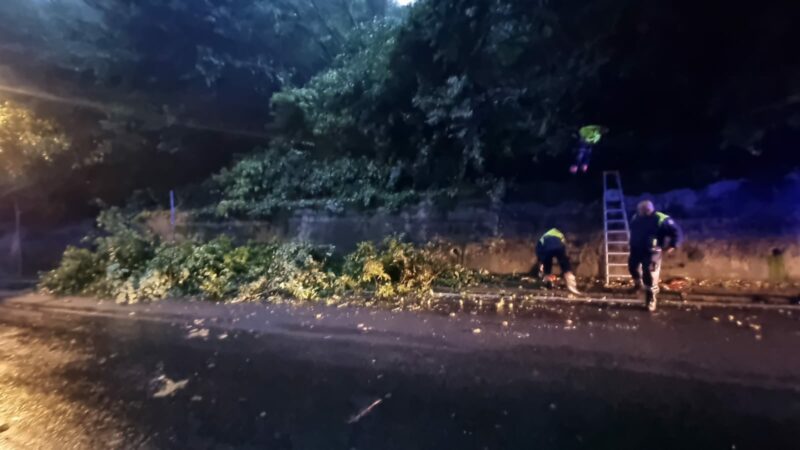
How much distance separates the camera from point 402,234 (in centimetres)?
1030

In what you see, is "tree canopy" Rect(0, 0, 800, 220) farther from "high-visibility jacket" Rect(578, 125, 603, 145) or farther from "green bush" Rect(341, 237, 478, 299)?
"green bush" Rect(341, 237, 478, 299)

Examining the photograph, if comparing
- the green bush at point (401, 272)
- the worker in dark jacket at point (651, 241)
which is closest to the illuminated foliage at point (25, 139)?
the green bush at point (401, 272)

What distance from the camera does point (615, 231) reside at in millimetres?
8438

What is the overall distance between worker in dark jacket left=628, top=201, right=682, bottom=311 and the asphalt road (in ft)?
1.61

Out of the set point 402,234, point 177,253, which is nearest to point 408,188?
point 402,234

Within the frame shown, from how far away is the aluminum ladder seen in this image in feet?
27.6

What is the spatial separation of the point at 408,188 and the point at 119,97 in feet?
27.8

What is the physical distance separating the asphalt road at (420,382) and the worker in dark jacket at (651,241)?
0.49 meters

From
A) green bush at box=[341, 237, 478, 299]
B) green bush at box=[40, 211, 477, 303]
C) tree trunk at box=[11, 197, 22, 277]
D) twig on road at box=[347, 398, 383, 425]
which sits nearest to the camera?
twig on road at box=[347, 398, 383, 425]

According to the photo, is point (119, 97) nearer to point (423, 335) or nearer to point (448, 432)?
point (423, 335)

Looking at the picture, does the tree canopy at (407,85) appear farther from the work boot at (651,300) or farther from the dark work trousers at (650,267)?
the work boot at (651,300)

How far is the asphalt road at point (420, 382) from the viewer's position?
12.1 ft

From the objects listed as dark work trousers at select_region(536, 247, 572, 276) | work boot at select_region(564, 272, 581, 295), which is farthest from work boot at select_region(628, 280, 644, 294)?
dark work trousers at select_region(536, 247, 572, 276)

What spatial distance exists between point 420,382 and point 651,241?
4178 mm
